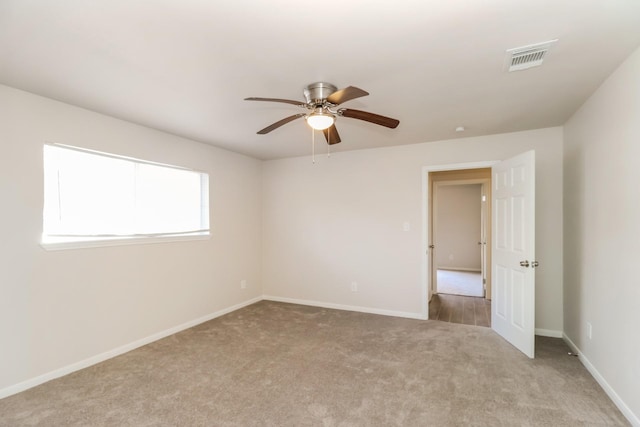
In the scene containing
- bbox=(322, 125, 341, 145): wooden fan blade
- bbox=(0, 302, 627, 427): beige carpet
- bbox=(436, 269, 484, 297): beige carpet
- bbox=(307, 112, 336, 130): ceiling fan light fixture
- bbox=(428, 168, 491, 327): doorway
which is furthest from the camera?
bbox=(436, 269, 484, 297): beige carpet

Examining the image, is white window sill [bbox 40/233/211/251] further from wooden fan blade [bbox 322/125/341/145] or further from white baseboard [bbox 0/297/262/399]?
wooden fan blade [bbox 322/125/341/145]

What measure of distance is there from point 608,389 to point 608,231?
119 cm

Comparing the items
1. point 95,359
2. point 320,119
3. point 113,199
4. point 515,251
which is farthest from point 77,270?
point 515,251

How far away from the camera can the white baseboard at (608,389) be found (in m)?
1.97

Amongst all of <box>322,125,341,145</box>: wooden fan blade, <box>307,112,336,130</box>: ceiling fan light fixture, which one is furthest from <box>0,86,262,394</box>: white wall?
<box>307,112,336,130</box>: ceiling fan light fixture

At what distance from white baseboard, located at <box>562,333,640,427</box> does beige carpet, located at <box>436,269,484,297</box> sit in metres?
2.69

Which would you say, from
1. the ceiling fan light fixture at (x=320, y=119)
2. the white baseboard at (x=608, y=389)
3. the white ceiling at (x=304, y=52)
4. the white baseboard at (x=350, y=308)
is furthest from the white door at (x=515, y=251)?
the ceiling fan light fixture at (x=320, y=119)

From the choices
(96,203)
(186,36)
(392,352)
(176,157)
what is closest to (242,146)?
(176,157)

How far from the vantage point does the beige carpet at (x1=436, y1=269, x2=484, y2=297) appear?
5.87 meters

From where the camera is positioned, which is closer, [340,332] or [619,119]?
[619,119]

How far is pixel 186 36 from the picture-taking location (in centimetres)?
173

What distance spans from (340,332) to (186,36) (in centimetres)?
325

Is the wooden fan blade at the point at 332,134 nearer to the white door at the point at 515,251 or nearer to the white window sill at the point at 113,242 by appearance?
the white door at the point at 515,251

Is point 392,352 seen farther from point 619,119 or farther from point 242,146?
point 242,146
